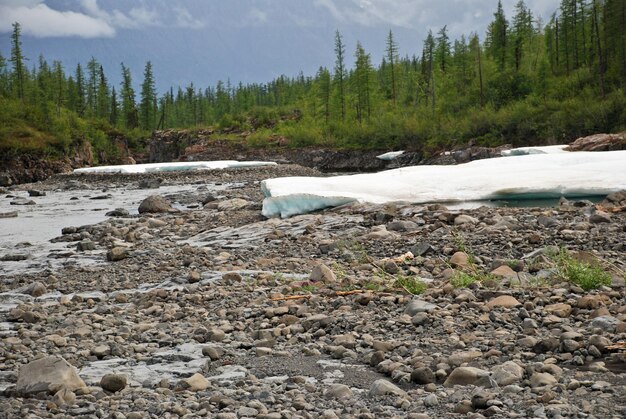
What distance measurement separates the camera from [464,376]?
4352mm

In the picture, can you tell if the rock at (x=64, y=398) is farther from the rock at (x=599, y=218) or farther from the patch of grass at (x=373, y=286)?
the rock at (x=599, y=218)

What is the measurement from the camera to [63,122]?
205 ft

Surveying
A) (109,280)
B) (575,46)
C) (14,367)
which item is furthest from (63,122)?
(14,367)

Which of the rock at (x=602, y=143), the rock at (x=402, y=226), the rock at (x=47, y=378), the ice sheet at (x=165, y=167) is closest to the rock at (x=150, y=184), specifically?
the ice sheet at (x=165, y=167)

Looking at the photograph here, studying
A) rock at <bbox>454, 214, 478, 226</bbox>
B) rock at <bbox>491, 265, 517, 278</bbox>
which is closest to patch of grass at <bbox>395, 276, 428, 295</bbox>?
rock at <bbox>491, 265, 517, 278</bbox>

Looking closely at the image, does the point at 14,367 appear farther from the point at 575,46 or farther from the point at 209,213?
the point at 575,46

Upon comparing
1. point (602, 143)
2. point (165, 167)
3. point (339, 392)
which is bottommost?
point (339, 392)

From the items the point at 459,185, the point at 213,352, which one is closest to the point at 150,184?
the point at 459,185

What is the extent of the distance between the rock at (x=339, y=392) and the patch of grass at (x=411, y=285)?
2.82 meters

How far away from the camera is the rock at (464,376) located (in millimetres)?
4328

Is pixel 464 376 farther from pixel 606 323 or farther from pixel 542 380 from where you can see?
pixel 606 323

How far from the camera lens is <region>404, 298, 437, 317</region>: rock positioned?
20.1 feet

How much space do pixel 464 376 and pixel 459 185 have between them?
13054 mm

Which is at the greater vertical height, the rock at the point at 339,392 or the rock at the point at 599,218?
the rock at the point at 599,218
